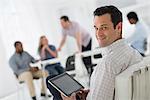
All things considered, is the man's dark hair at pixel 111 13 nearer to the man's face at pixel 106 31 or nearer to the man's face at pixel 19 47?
the man's face at pixel 106 31

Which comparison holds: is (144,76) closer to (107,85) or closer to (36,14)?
(107,85)

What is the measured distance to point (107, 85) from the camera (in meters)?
1.75

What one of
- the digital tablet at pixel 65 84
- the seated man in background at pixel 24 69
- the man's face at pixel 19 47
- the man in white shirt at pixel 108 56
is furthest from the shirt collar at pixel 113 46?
the man's face at pixel 19 47

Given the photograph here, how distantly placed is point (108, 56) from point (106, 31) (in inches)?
5.4

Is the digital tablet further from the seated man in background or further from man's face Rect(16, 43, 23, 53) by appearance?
man's face Rect(16, 43, 23, 53)

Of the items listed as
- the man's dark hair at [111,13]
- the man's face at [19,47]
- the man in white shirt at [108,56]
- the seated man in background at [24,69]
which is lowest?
the seated man in background at [24,69]

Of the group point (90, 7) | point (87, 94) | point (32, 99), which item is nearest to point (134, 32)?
point (32, 99)

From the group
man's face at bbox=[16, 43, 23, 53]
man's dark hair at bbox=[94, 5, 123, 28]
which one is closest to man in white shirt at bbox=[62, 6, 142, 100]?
man's dark hair at bbox=[94, 5, 123, 28]

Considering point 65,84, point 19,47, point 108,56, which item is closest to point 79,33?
point 19,47

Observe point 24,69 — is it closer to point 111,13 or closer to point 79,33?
point 79,33

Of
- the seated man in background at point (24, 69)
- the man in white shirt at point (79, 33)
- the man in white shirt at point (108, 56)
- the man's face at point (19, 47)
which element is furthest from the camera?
the man in white shirt at point (79, 33)

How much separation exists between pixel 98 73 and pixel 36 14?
4876 mm

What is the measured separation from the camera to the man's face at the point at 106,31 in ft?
5.95

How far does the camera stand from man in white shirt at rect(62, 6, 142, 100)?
69.0 inches
